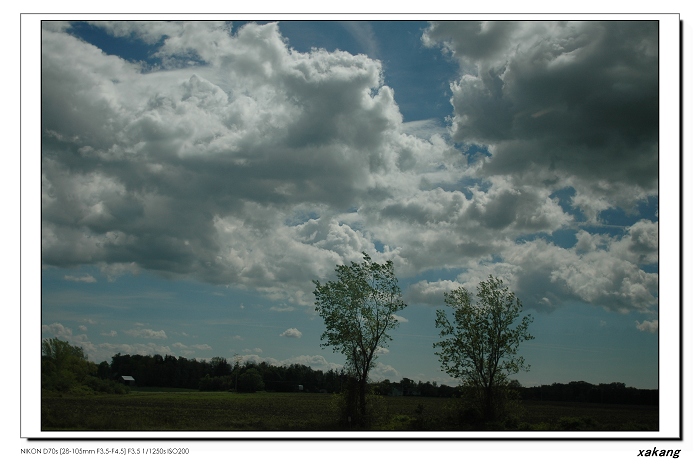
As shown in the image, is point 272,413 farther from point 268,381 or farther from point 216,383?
point 216,383

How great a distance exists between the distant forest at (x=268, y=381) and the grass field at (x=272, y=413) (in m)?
0.25

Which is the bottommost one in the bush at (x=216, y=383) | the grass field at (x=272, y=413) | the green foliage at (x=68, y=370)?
the grass field at (x=272, y=413)

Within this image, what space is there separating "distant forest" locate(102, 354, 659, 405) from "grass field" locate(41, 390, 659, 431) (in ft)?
0.80

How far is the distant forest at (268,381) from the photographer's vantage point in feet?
56.9

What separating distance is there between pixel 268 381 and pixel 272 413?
110 cm

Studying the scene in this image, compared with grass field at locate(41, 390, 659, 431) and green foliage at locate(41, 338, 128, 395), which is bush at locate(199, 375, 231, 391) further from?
green foliage at locate(41, 338, 128, 395)

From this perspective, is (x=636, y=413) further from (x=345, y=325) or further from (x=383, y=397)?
(x=345, y=325)

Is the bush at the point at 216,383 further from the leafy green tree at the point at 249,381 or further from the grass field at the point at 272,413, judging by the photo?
the leafy green tree at the point at 249,381

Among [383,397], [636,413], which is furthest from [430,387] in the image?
[636,413]

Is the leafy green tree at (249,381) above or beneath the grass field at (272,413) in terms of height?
above

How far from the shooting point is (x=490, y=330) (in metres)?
18.4

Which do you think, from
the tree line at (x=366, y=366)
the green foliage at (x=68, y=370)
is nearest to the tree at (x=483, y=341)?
the tree line at (x=366, y=366)

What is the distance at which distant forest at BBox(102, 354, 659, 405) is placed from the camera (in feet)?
56.9
